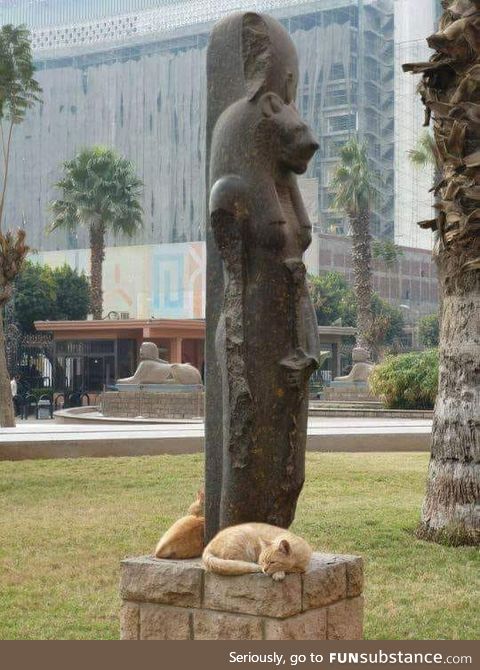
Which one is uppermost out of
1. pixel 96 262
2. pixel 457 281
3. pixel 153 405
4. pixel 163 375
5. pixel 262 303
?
pixel 96 262

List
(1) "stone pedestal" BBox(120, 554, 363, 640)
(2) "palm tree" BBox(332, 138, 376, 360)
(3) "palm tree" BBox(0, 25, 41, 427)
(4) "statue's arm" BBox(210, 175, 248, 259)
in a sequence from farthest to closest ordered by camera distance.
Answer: (2) "palm tree" BBox(332, 138, 376, 360) < (3) "palm tree" BBox(0, 25, 41, 427) < (4) "statue's arm" BBox(210, 175, 248, 259) < (1) "stone pedestal" BBox(120, 554, 363, 640)

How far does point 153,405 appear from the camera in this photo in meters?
A: 27.3

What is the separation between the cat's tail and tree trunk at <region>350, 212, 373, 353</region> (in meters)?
38.5

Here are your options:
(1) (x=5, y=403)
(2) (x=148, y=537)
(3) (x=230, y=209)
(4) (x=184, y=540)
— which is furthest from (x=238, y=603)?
(1) (x=5, y=403)

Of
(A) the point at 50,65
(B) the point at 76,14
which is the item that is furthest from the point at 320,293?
(B) the point at 76,14

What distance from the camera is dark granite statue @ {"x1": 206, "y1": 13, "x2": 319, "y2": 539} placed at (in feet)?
17.3

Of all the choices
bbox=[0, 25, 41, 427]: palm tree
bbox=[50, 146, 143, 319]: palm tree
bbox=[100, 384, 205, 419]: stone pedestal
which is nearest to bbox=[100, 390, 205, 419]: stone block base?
bbox=[100, 384, 205, 419]: stone pedestal

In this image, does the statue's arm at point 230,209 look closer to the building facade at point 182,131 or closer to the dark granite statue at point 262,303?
the dark granite statue at point 262,303

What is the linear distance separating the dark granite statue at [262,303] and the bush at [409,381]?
2141 cm

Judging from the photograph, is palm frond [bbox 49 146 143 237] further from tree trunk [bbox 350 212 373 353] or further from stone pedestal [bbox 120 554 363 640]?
stone pedestal [bbox 120 554 363 640]

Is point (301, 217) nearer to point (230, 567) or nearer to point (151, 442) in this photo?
point (230, 567)

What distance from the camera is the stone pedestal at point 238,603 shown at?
14.8 ft

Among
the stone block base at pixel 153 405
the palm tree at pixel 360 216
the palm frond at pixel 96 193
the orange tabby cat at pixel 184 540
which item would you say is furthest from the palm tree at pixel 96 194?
the orange tabby cat at pixel 184 540

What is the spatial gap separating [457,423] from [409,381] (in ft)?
59.5
